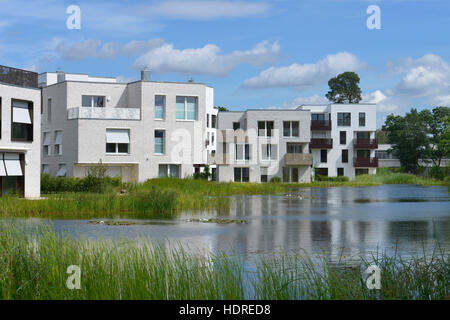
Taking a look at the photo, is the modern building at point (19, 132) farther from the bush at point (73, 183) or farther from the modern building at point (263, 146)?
the modern building at point (263, 146)

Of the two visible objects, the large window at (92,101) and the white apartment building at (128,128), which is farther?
the large window at (92,101)

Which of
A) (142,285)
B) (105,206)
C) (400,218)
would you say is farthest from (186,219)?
(142,285)

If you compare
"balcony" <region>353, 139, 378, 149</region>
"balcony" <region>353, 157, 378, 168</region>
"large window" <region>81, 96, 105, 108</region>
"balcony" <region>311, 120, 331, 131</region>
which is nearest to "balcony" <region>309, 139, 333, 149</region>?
"balcony" <region>311, 120, 331, 131</region>

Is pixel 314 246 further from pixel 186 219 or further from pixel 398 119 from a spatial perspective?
pixel 398 119

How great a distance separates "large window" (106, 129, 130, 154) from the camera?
54156mm

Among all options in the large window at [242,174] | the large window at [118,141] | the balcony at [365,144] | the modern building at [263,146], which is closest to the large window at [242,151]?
the modern building at [263,146]

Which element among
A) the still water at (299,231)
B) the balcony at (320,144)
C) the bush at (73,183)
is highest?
the balcony at (320,144)

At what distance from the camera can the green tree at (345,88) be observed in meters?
108

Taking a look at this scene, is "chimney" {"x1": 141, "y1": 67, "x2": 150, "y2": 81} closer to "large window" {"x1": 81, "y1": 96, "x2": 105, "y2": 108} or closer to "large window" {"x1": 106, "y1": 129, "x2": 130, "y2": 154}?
"large window" {"x1": 81, "y1": 96, "x2": 105, "y2": 108}

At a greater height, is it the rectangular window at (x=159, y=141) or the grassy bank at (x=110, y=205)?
the rectangular window at (x=159, y=141)

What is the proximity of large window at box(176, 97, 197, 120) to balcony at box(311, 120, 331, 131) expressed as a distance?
27936 mm

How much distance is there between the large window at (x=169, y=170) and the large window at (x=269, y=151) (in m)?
17.5
